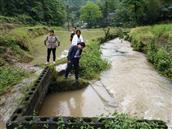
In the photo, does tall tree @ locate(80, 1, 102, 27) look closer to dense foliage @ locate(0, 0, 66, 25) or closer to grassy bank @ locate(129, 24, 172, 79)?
dense foliage @ locate(0, 0, 66, 25)

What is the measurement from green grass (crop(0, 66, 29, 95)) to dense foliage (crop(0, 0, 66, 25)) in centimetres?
3261

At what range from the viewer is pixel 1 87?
35.7ft

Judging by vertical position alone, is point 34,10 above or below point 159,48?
above

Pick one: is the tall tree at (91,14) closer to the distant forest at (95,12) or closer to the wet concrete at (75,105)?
the distant forest at (95,12)

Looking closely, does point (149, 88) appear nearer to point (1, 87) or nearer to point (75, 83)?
point (75, 83)

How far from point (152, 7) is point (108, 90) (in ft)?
91.1

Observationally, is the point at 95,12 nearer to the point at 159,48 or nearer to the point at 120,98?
the point at 159,48

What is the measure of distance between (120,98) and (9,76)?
4319 millimetres

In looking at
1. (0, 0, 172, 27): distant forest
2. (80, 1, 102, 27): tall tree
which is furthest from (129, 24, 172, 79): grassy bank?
(80, 1, 102, 27): tall tree

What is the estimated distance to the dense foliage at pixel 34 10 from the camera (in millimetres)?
45153

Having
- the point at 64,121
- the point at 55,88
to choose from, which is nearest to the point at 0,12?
the point at 55,88

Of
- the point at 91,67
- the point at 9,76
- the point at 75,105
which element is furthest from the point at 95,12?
the point at 75,105

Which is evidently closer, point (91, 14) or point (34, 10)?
point (34, 10)

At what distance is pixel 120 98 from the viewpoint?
10656 millimetres
